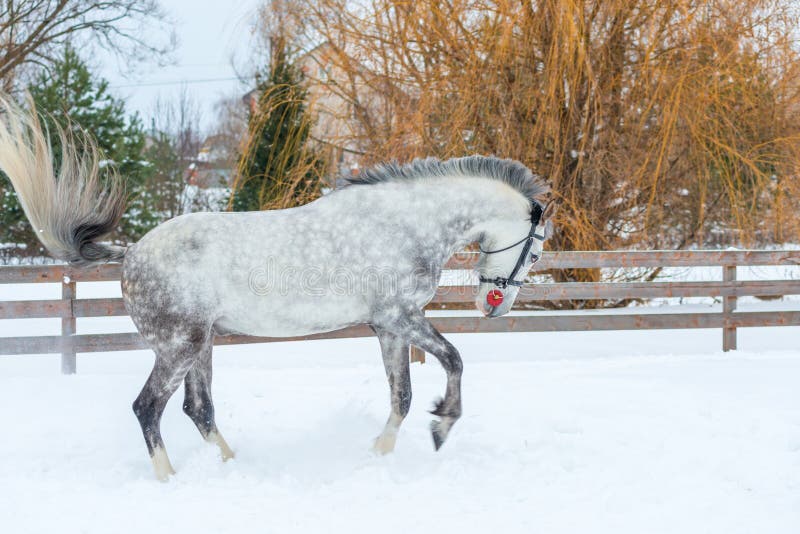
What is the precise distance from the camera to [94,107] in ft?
54.5

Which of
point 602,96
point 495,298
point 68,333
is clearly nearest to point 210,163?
point 602,96

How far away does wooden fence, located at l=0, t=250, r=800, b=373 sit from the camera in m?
5.59

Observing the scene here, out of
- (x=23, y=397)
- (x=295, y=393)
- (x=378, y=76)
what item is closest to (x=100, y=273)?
(x=23, y=397)

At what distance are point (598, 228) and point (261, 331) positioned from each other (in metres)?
6.16

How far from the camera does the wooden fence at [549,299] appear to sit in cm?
559

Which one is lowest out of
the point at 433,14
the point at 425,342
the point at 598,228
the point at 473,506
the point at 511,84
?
the point at 473,506

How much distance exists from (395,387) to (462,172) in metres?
1.18

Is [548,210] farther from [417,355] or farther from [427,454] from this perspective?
[417,355]

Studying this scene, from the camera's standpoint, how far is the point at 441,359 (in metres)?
3.52

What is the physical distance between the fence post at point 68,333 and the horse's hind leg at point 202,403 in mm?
2451

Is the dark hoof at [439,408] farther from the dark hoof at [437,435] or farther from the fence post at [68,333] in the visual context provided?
the fence post at [68,333]

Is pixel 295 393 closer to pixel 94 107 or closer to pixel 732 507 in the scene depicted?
pixel 732 507

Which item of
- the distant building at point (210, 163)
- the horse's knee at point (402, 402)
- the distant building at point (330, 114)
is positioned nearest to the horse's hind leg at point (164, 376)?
the horse's knee at point (402, 402)

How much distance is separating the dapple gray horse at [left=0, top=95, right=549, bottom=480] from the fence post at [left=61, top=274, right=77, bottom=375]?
7.21 feet
